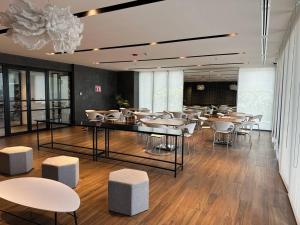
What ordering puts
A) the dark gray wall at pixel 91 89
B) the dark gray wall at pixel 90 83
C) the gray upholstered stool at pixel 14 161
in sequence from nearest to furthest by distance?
the gray upholstered stool at pixel 14 161 < the dark gray wall at pixel 90 83 < the dark gray wall at pixel 91 89

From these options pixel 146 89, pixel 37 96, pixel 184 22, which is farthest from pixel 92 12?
pixel 146 89

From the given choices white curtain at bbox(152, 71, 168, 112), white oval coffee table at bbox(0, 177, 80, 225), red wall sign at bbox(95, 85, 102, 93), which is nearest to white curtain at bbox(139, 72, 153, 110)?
white curtain at bbox(152, 71, 168, 112)

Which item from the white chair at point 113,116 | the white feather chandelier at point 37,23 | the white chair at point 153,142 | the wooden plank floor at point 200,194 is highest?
the white feather chandelier at point 37,23

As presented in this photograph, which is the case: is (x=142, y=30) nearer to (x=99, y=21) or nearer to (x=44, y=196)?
(x=99, y=21)

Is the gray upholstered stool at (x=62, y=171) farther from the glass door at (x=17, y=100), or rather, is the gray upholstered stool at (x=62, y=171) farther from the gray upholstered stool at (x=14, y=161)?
the glass door at (x=17, y=100)

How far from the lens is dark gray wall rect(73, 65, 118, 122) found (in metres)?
10.3

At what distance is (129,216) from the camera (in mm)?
2783

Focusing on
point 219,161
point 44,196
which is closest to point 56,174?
point 44,196

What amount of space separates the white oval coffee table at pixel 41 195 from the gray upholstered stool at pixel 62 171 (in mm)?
728

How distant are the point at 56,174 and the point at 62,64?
23.6 ft

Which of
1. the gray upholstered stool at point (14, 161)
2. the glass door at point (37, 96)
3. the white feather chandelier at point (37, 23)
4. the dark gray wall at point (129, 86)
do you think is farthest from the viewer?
the dark gray wall at point (129, 86)

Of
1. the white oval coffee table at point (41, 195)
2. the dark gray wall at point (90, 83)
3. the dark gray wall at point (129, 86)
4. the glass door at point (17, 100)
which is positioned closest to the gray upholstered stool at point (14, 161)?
the white oval coffee table at point (41, 195)

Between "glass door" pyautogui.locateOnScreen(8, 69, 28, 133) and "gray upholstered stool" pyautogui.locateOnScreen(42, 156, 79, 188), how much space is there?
5.23 metres

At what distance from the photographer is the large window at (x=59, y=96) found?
922cm
